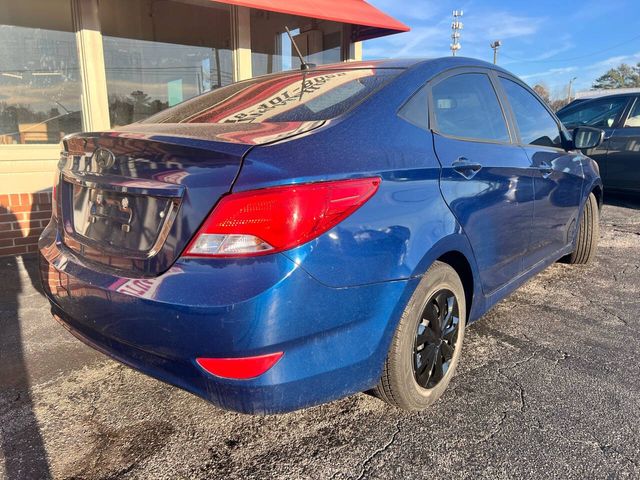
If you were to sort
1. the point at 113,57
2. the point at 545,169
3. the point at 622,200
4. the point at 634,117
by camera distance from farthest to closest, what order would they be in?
1. the point at 622,200
2. the point at 634,117
3. the point at 113,57
4. the point at 545,169

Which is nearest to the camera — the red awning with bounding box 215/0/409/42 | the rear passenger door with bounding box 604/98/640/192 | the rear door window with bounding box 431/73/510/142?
the rear door window with bounding box 431/73/510/142

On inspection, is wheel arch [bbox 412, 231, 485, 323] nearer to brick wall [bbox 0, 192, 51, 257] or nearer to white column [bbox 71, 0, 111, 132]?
brick wall [bbox 0, 192, 51, 257]

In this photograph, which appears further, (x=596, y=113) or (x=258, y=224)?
(x=596, y=113)

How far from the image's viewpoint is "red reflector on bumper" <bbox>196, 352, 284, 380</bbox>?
1644mm

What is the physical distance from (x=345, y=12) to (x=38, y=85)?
4089 mm

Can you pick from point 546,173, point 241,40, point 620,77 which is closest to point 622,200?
point 546,173

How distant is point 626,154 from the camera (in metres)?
7.27

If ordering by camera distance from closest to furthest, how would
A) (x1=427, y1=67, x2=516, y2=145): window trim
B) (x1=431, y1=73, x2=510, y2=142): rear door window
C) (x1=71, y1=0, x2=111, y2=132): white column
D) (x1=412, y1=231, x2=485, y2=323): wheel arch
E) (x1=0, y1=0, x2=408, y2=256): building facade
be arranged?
(x1=412, y1=231, x2=485, y2=323): wheel arch, (x1=427, y1=67, x2=516, y2=145): window trim, (x1=431, y1=73, x2=510, y2=142): rear door window, (x1=0, y1=0, x2=408, y2=256): building facade, (x1=71, y1=0, x2=111, y2=132): white column

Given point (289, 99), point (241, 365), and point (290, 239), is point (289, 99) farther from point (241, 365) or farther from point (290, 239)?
point (241, 365)

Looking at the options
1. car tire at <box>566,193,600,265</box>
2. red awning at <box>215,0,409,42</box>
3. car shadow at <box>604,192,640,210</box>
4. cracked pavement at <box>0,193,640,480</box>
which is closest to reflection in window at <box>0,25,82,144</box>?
red awning at <box>215,0,409,42</box>

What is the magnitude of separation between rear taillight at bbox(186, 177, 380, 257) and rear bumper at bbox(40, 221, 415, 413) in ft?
0.15

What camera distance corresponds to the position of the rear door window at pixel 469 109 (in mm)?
2477

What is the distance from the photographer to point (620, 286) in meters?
4.23

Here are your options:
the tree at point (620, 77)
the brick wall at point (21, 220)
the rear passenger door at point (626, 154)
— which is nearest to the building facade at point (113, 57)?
the brick wall at point (21, 220)
